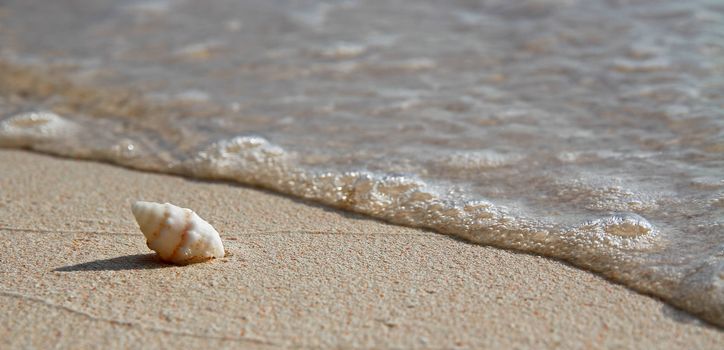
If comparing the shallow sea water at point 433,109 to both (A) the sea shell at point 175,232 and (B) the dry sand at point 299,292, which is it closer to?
(B) the dry sand at point 299,292

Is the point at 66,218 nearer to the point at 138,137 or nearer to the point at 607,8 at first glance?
the point at 138,137

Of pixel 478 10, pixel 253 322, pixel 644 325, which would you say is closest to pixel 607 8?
pixel 478 10

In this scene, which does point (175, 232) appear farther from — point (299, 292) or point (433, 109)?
point (433, 109)

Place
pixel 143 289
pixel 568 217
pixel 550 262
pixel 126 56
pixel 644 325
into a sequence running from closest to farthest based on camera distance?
pixel 644 325 < pixel 143 289 < pixel 550 262 < pixel 568 217 < pixel 126 56

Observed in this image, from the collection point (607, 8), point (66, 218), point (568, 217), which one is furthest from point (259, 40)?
point (568, 217)

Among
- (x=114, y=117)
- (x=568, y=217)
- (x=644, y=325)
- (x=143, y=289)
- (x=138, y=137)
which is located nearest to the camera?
(x=644, y=325)

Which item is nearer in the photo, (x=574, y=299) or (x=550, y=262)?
(x=574, y=299)
